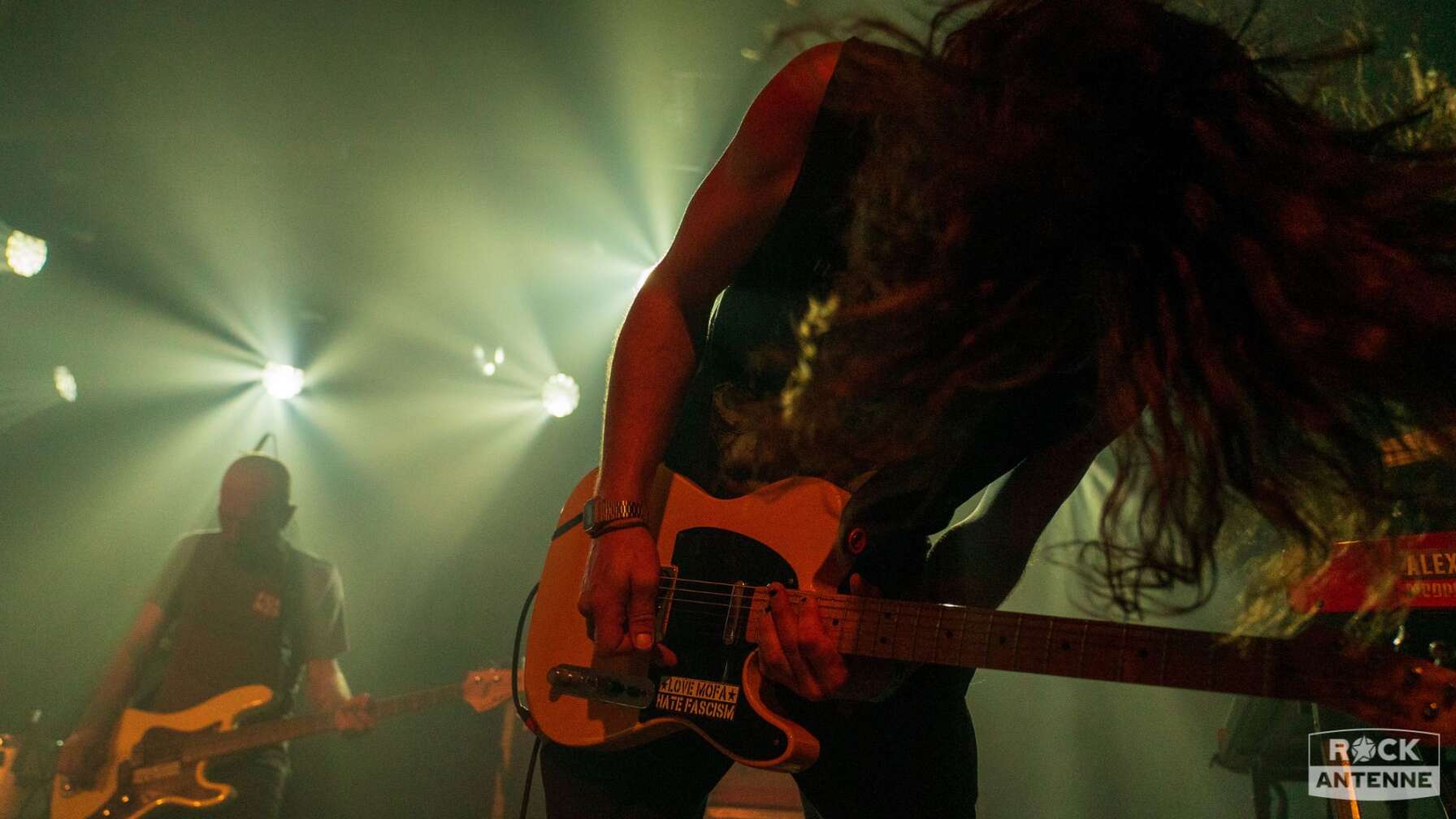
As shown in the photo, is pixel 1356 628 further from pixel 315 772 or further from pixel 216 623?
pixel 315 772

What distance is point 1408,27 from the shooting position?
2.25 metres

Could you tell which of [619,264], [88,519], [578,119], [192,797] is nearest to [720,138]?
[578,119]

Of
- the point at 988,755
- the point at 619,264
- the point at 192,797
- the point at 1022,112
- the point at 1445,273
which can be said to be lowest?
the point at 192,797

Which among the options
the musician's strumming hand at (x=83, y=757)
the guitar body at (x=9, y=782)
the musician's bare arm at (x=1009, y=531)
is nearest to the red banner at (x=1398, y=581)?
the musician's bare arm at (x=1009, y=531)

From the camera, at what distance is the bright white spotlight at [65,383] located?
20.8ft

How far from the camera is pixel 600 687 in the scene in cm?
141

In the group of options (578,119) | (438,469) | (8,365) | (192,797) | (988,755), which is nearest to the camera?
(192,797)

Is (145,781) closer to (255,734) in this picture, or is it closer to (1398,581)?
(255,734)

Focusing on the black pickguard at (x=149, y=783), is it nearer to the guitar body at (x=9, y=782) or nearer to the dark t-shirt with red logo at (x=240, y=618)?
the dark t-shirt with red logo at (x=240, y=618)

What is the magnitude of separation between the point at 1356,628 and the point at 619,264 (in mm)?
5977

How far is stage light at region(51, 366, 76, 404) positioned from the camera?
20.8 ft

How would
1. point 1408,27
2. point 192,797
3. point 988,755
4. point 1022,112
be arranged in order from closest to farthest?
point 1022,112 → point 1408,27 → point 192,797 → point 988,755

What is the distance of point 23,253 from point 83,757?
4111mm

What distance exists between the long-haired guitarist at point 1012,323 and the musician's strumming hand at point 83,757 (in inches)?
147
